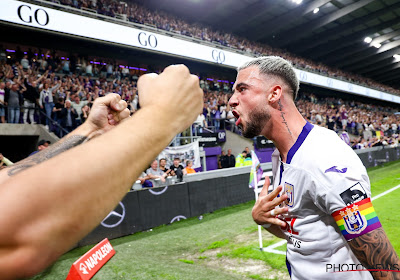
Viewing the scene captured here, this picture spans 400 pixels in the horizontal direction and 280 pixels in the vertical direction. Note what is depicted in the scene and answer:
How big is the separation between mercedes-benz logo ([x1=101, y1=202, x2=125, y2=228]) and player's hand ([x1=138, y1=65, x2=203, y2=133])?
636 cm

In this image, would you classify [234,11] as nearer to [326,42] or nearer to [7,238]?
[326,42]

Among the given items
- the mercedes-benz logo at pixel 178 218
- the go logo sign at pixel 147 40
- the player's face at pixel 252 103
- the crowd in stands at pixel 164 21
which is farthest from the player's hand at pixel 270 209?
the crowd in stands at pixel 164 21

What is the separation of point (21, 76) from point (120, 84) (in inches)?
177

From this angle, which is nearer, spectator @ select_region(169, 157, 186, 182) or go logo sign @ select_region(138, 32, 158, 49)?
A: spectator @ select_region(169, 157, 186, 182)

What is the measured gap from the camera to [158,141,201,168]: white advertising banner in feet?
31.5

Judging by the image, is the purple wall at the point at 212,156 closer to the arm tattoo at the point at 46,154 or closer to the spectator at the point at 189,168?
the spectator at the point at 189,168

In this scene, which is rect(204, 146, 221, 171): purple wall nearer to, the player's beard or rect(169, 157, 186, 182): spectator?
rect(169, 157, 186, 182): spectator

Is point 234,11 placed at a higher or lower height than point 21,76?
higher

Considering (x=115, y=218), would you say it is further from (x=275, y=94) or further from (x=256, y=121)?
(x=275, y=94)

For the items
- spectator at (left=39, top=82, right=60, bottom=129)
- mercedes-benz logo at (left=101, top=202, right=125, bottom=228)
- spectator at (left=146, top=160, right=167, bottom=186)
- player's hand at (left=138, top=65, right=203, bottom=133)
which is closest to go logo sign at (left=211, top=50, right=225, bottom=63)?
spectator at (left=39, top=82, right=60, bottom=129)

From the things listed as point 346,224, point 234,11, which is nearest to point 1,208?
point 346,224

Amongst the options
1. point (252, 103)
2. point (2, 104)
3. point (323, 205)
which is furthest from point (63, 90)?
point (323, 205)

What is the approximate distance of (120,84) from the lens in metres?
13.8

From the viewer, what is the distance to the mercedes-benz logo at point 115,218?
21.3 ft
